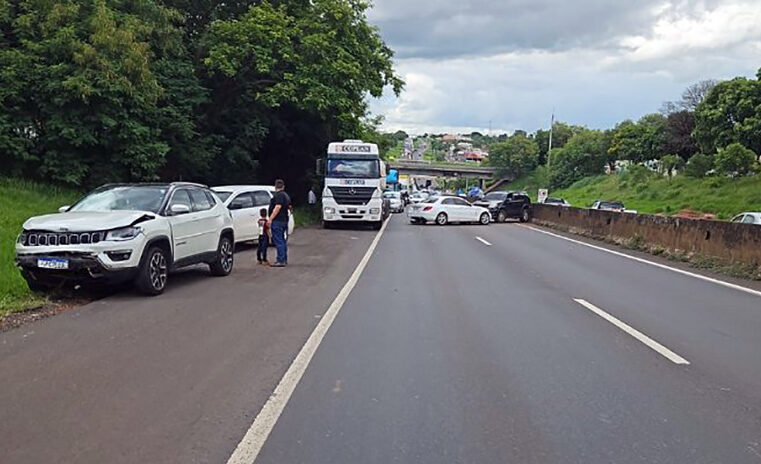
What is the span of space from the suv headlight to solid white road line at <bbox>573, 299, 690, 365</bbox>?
21.3 ft

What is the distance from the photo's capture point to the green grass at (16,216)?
947 centimetres

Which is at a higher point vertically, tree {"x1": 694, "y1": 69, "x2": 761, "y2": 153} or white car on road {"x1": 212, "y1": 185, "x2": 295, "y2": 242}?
tree {"x1": 694, "y1": 69, "x2": 761, "y2": 153}

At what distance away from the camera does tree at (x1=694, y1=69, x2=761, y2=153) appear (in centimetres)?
4631

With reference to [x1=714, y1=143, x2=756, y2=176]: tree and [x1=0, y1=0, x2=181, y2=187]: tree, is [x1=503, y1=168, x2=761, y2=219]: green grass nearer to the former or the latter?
[x1=714, y1=143, x2=756, y2=176]: tree

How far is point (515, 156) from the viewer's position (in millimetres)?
100750

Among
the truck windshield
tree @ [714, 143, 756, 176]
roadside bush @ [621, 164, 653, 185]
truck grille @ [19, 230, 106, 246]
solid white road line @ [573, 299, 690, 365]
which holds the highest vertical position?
tree @ [714, 143, 756, 176]

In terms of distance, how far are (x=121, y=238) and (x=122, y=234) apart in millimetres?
68

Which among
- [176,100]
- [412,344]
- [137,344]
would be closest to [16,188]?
[176,100]

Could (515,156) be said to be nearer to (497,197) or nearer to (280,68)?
(497,197)

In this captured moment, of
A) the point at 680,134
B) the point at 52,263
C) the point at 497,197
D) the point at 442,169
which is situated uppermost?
the point at 680,134

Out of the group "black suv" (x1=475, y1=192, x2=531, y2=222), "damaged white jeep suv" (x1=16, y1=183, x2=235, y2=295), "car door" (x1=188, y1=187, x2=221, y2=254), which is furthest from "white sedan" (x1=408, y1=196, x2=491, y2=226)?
"damaged white jeep suv" (x1=16, y1=183, x2=235, y2=295)

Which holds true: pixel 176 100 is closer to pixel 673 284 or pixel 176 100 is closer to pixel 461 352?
pixel 673 284

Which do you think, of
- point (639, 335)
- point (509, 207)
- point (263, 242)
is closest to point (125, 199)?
point (263, 242)

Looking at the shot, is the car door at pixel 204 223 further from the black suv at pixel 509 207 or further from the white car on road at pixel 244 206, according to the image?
the black suv at pixel 509 207
